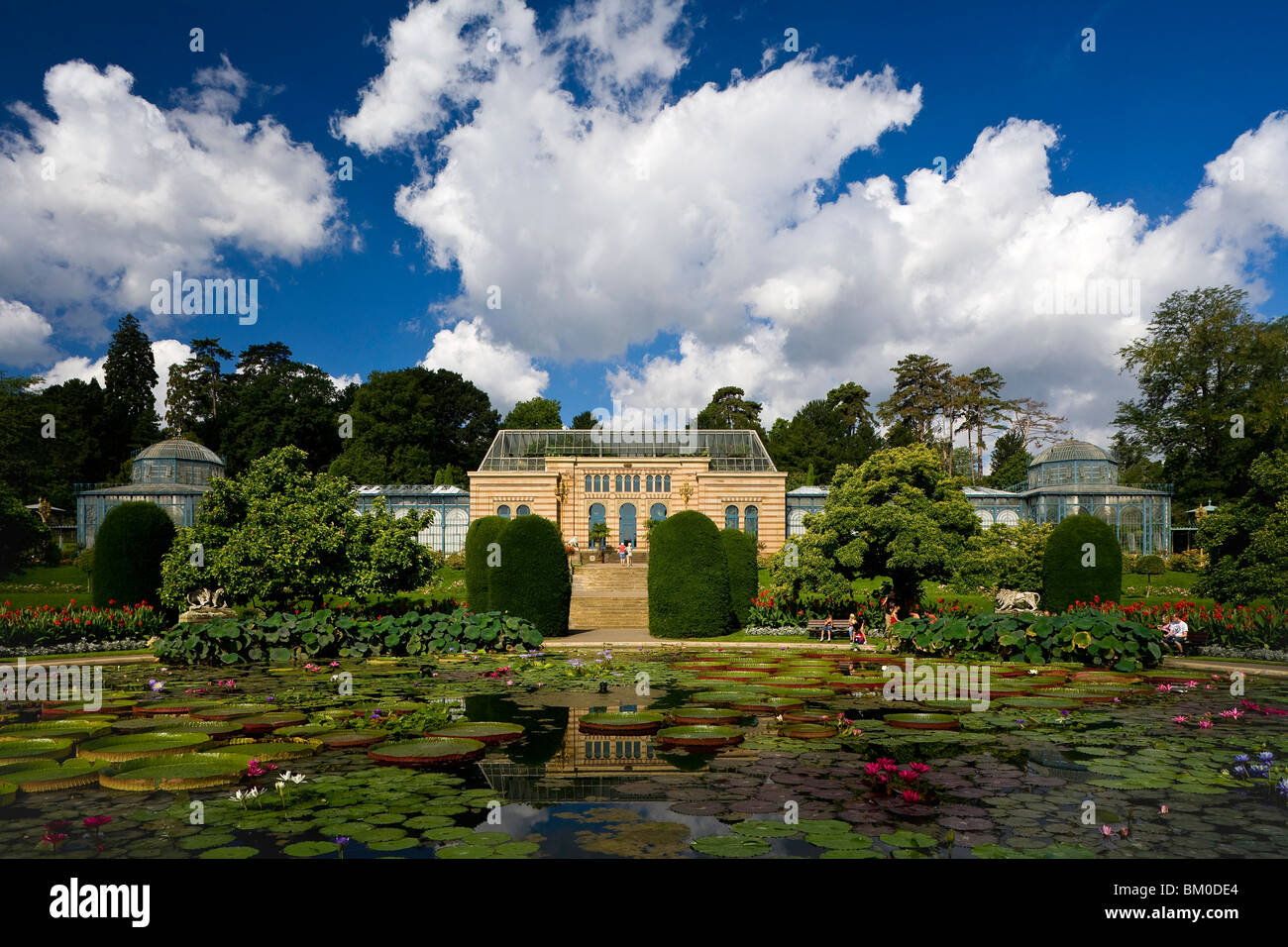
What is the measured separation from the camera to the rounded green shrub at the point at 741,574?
2255cm

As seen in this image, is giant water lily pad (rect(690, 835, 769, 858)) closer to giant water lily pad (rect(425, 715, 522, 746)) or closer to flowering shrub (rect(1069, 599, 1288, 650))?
giant water lily pad (rect(425, 715, 522, 746))

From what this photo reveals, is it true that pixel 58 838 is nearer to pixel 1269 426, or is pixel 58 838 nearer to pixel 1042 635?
pixel 1042 635

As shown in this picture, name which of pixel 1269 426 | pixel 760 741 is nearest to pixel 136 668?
pixel 760 741

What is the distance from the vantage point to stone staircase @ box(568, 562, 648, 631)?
26.6 meters

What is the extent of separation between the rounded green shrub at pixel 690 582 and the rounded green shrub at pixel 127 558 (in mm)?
13130

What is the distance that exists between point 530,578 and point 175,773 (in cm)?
1426

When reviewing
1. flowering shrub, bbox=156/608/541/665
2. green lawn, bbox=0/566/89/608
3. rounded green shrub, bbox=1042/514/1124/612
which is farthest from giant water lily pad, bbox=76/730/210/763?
rounded green shrub, bbox=1042/514/1124/612

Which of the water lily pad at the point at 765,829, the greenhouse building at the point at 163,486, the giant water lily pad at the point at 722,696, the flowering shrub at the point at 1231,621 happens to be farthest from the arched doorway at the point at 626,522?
the water lily pad at the point at 765,829

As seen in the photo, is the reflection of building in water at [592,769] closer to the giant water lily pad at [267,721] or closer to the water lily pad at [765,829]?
the water lily pad at [765,829]

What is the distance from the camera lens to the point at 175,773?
6.82 meters

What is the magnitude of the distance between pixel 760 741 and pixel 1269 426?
38145 mm

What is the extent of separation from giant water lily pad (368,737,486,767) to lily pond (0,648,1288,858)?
0.04 meters

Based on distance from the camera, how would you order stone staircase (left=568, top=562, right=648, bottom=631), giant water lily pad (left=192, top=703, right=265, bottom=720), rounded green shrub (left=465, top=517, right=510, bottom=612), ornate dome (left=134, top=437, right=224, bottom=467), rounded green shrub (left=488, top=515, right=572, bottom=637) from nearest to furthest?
giant water lily pad (left=192, top=703, right=265, bottom=720)
rounded green shrub (left=488, top=515, right=572, bottom=637)
rounded green shrub (left=465, top=517, right=510, bottom=612)
stone staircase (left=568, top=562, right=648, bottom=631)
ornate dome (left=134, top=437, right=224, bottom=467)
